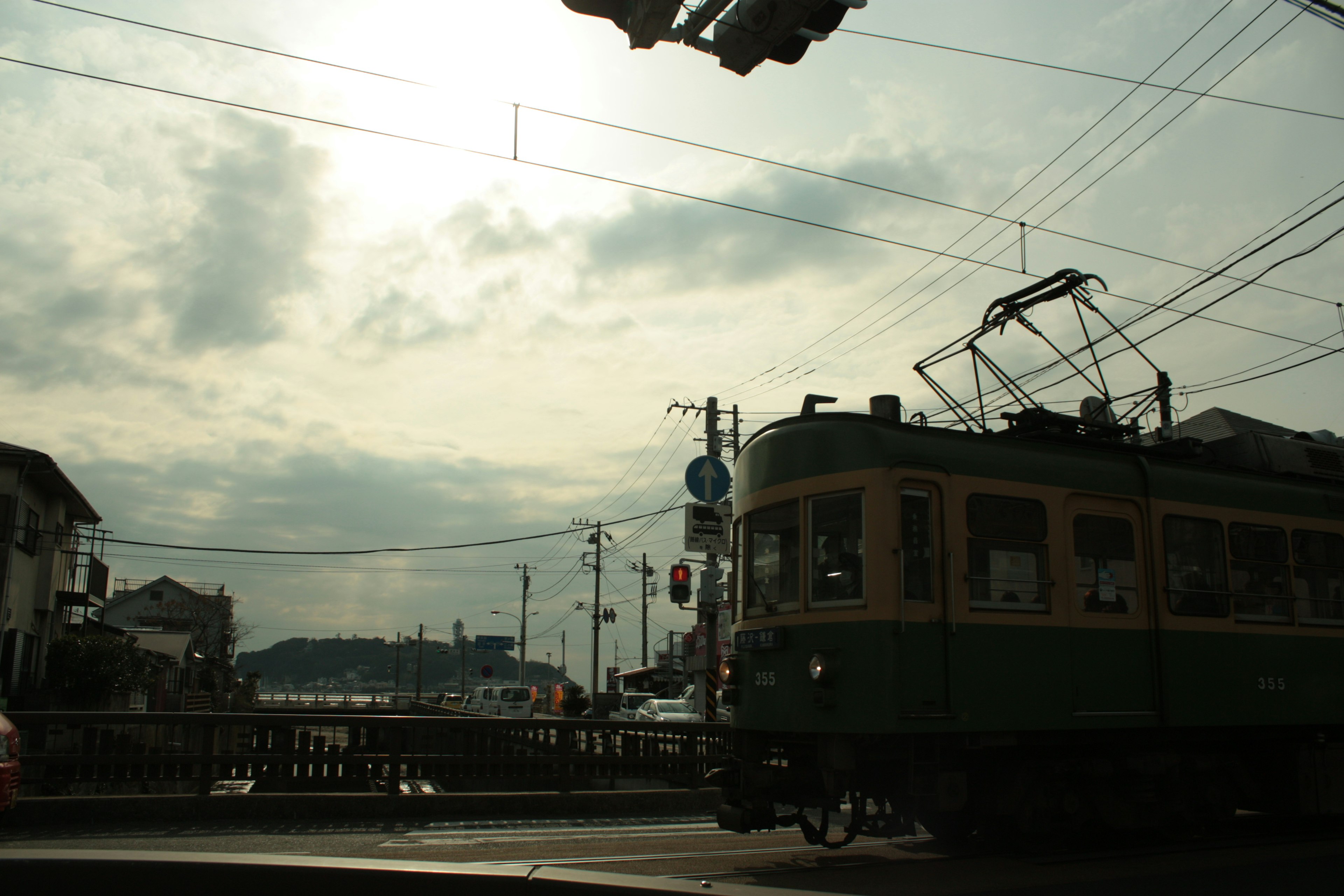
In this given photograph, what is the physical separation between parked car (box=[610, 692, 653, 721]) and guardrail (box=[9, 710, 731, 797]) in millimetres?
24126

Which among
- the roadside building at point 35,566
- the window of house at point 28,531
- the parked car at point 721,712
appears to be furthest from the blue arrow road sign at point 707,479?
the window of house at point 28,531

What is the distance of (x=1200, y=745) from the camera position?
809 centimetres

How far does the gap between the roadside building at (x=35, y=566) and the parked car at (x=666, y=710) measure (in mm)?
16277

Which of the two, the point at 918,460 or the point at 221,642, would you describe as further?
the point at 221,642

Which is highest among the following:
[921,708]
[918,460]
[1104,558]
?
[918,460]

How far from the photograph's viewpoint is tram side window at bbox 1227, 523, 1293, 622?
27.3 ft

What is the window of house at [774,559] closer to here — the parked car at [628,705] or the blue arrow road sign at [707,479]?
the blue arrow road sign at [707,479]

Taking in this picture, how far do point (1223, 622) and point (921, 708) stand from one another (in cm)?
341

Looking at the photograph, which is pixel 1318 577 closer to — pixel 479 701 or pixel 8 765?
pixel 8 765

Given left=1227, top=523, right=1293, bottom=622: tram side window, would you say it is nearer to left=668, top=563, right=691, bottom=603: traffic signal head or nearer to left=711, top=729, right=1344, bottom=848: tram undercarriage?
left=711, top=729, right=1344, bottom=848: tram undercarriage

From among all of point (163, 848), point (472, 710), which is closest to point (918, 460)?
point (163, 848)

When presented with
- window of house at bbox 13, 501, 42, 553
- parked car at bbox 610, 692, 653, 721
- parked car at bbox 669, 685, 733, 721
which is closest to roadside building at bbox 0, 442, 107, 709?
window of house at bbox 13, 501, 42, 553

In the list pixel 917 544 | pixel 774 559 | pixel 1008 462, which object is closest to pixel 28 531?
pixel 774 559

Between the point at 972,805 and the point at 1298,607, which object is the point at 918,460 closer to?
the point at 972,805
